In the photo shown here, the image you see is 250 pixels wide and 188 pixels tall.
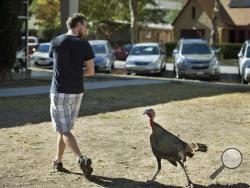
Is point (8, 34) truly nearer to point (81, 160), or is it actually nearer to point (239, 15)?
point (81, 160)

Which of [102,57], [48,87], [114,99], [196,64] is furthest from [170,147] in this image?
[102,57]

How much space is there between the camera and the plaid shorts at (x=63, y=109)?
695 centimetres

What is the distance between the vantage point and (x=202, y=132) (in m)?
10.7

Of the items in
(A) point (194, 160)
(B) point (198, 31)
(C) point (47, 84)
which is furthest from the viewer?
(B) point (198, 31)

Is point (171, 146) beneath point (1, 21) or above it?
beneath

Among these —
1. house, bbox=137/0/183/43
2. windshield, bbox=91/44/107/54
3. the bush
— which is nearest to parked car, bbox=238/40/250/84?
windshield, bbox=91/44/107/54

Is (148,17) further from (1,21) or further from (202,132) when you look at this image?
(202,132)

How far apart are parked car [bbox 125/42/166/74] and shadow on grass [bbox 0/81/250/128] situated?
17.0 ft

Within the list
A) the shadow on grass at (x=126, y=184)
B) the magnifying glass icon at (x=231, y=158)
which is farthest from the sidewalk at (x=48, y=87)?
the magnifying glass icon at (x=231, y=158)

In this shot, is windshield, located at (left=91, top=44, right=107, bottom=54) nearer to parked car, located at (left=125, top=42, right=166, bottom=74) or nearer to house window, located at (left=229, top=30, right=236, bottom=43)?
parked car, located at (left=125, top=42, right=166, bottom=74)

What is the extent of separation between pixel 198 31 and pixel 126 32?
908 centimetres

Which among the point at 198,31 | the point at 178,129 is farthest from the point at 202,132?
the point at 198,31

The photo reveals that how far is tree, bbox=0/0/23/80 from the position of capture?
20.8 metres

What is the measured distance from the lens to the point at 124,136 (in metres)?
10.1
